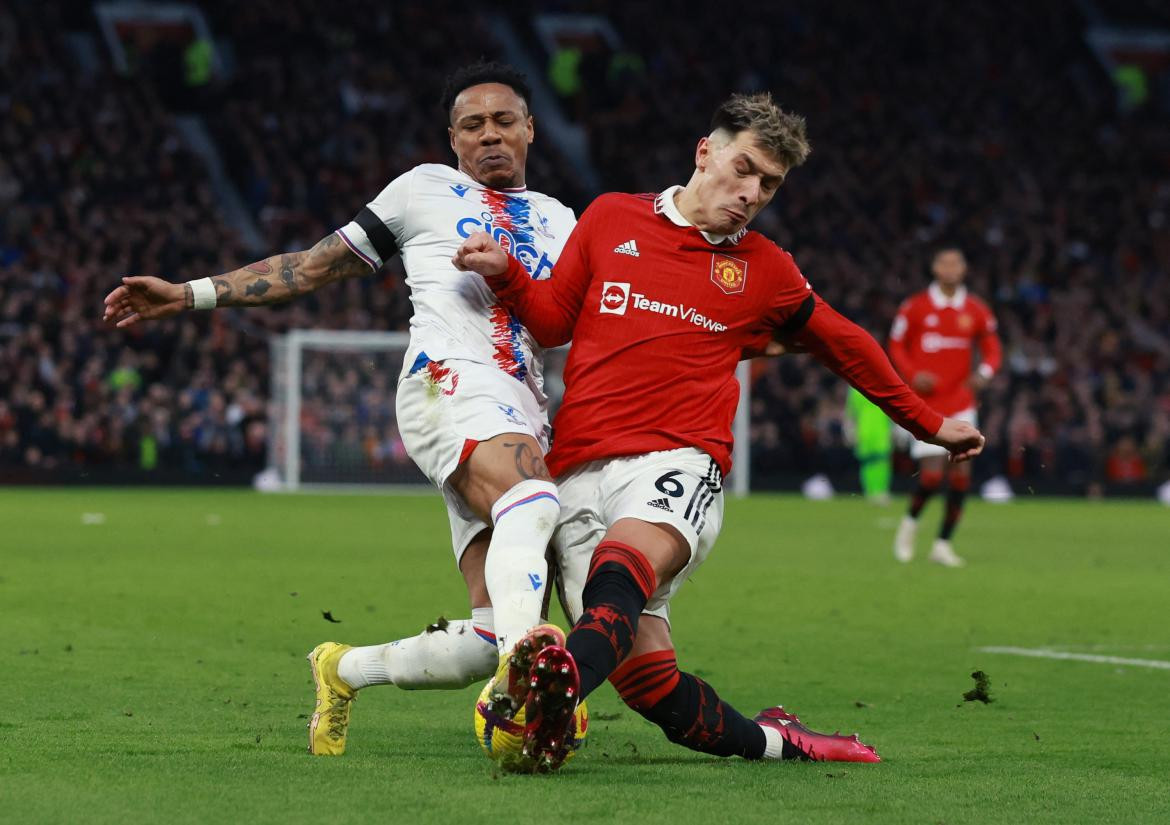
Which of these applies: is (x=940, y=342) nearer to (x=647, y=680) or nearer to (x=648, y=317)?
(x=648, y=317)

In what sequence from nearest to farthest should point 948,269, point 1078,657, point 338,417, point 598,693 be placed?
point 598,693 → point 1078,657 → point 948,269 → point 338,417

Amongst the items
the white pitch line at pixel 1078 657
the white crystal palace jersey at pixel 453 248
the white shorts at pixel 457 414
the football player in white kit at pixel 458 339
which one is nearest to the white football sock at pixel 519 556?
the football player in white kit at pixel 458 339

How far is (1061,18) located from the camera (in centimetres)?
3788

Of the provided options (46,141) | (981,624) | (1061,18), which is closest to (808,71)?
(1061,18)

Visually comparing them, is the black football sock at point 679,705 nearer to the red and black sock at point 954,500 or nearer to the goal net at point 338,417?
the red and black sock at point 954,500

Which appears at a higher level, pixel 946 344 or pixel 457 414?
pixel 946 344

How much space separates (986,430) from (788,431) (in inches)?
112

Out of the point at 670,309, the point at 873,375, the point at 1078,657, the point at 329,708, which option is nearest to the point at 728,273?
the point at 670,309

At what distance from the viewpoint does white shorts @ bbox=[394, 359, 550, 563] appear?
16.5 ft

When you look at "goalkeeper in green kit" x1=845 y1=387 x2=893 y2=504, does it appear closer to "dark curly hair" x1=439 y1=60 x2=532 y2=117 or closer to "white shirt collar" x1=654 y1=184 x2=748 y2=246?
"dark curly hair" x1=439 y1=60 x2=532 y2=117

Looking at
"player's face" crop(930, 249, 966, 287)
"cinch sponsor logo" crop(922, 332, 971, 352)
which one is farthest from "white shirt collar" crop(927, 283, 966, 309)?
"cinch sponsor logo" crop(922, 332, 971, 352)

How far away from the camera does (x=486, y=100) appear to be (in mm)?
5488

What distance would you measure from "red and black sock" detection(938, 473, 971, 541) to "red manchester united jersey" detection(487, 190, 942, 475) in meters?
8.40

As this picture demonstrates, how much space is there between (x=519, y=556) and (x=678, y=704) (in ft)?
2.12
